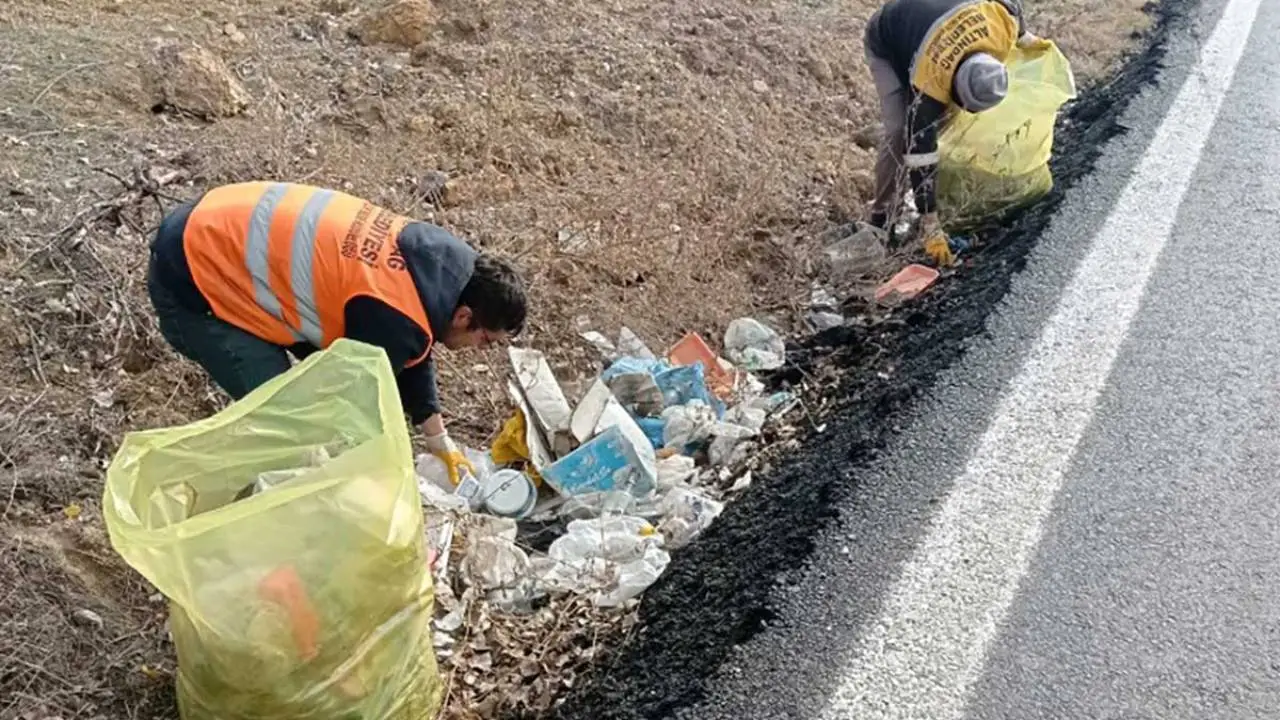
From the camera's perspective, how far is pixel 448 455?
11.2 ft

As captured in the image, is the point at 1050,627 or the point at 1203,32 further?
the point at 1203,32

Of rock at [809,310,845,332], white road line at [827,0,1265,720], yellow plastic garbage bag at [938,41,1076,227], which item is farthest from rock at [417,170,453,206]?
white road line at [827,0,1265,720]

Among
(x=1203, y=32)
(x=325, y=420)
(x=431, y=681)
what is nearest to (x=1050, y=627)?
(x=431, y=681)

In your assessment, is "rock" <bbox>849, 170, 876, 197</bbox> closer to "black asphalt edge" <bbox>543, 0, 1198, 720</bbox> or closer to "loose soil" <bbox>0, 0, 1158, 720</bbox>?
"loose soil" <bbox>0, 0, 1158, 720</bbox>

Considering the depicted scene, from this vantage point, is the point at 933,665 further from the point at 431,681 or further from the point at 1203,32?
the point at 1203,32

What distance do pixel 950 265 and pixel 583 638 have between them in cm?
256

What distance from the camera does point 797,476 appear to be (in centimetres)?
311

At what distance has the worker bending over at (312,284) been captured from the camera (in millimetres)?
2898

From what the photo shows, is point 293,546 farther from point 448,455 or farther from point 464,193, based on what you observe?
point 464,193

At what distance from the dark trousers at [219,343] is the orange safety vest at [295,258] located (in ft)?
0.20

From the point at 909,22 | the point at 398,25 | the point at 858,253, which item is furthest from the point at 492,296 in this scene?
the point at 398,25

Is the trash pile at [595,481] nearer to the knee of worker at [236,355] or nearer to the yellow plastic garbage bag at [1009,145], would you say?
Answer: the knee of worker at [236,355]

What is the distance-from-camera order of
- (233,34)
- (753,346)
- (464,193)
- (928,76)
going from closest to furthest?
(753,346) → (928,76) → (464,193) → (233,34)

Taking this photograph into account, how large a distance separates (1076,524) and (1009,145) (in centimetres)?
247
